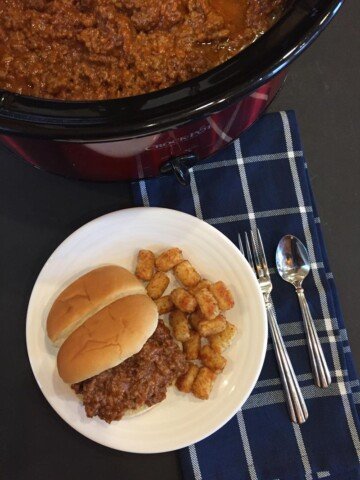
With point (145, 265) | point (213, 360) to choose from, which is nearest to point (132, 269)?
point (145, 265)

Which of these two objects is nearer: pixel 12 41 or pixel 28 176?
pixel 12 41

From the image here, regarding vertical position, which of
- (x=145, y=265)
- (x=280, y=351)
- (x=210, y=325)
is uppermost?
(x=145, y=265)

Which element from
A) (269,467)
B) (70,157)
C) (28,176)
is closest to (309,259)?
(269,467)

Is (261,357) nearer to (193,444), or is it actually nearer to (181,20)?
(193,444)

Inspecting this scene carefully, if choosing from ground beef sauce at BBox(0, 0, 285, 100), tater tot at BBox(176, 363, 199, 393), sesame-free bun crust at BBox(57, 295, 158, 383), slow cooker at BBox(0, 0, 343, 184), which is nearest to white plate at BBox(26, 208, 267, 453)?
tater tot at BBox(176, 363, 199, 393)

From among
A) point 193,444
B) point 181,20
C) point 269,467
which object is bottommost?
point 269,467

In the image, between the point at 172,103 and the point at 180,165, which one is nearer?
the point at 172,103

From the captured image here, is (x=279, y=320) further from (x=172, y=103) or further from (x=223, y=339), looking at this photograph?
(x=172, y=103)
